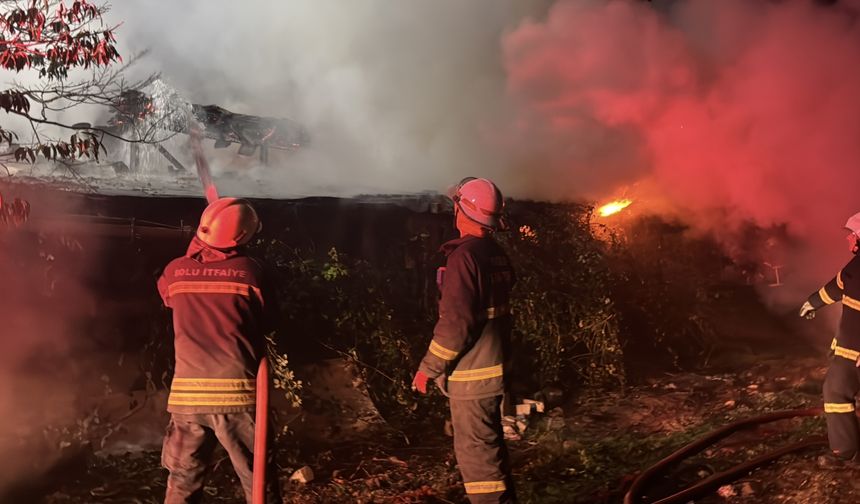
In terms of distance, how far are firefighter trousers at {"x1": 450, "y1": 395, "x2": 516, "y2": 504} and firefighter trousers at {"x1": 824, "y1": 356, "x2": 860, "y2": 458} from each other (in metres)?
2.81

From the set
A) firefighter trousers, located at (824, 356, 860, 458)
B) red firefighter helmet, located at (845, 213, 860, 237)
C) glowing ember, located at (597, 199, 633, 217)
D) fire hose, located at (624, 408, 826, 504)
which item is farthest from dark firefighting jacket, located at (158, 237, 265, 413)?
glowing ember, located at (597, 199, 633, 217)

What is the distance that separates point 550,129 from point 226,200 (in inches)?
226

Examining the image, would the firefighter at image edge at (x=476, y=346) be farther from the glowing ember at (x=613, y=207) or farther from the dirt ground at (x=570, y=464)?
the glowing ember at (x=613, y=207)

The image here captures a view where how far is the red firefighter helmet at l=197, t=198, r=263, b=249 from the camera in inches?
130

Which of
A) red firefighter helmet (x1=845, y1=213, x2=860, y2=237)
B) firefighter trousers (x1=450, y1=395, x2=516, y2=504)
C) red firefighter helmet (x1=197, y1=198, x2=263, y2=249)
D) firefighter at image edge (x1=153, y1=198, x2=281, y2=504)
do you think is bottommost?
firefighter trousers (x1=450, y1=395, x2=516, y2=504)

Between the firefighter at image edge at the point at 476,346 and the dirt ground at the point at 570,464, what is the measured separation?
982 millimetres

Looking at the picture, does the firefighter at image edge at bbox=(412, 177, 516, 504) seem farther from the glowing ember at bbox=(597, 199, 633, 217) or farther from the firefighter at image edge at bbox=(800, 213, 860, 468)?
the glowing ember at bbox=(597, 199, 633, 217)

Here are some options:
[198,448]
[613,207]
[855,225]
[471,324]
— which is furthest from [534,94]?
[198,448]

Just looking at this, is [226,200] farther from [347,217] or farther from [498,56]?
[498,56]

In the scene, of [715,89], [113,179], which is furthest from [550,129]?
[113,179]

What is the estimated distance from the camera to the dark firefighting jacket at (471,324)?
139 inches

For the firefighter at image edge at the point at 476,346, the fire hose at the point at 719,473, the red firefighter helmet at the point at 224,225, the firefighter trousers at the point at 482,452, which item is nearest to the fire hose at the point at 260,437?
the red firefighter helmet at the point at 224,225

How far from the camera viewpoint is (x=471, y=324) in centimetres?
354

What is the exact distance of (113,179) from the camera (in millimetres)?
5695
